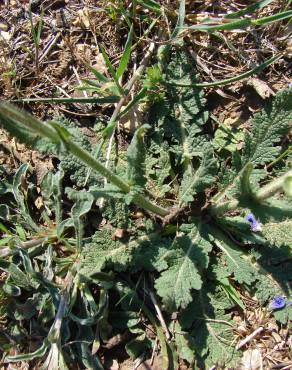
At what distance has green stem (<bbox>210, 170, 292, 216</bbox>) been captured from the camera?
2352 millimetres

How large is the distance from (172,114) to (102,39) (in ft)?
2.93

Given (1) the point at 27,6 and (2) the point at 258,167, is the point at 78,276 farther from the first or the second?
(1) the point at 27,6

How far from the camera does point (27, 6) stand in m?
Result: 4.01

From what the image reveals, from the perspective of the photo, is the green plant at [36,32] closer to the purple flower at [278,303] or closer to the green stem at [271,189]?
the green stem at [271,189]

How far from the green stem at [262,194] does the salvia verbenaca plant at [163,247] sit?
0.03 metres

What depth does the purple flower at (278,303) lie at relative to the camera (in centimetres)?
315

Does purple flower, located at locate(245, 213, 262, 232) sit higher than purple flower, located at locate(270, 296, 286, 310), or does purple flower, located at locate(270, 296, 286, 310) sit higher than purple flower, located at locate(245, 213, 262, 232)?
purple flower, located at locate(245, 213, 262, 232)

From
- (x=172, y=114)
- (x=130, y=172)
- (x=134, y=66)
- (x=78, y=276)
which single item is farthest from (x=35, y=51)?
(x=78, y=276)

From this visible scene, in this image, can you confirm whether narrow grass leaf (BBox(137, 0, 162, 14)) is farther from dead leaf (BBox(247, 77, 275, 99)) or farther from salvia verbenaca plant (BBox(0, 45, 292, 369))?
dead leaf (BBox(247, 77, 275, 99))

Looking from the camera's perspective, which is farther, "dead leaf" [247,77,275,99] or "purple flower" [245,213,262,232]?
"dead leaf" [247,77,275,99]

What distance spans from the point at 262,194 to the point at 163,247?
3.00ft

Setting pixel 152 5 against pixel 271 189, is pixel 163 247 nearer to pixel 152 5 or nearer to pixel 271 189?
pixel 271 189

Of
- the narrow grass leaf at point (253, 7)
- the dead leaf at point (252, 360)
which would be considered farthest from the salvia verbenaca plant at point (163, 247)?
the narrow grass leaf at point (253, 7)

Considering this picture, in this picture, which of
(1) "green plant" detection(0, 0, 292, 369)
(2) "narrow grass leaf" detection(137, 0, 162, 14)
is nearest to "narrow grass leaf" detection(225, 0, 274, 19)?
(1) "green plant" detection(0, 0, 292, 369)
